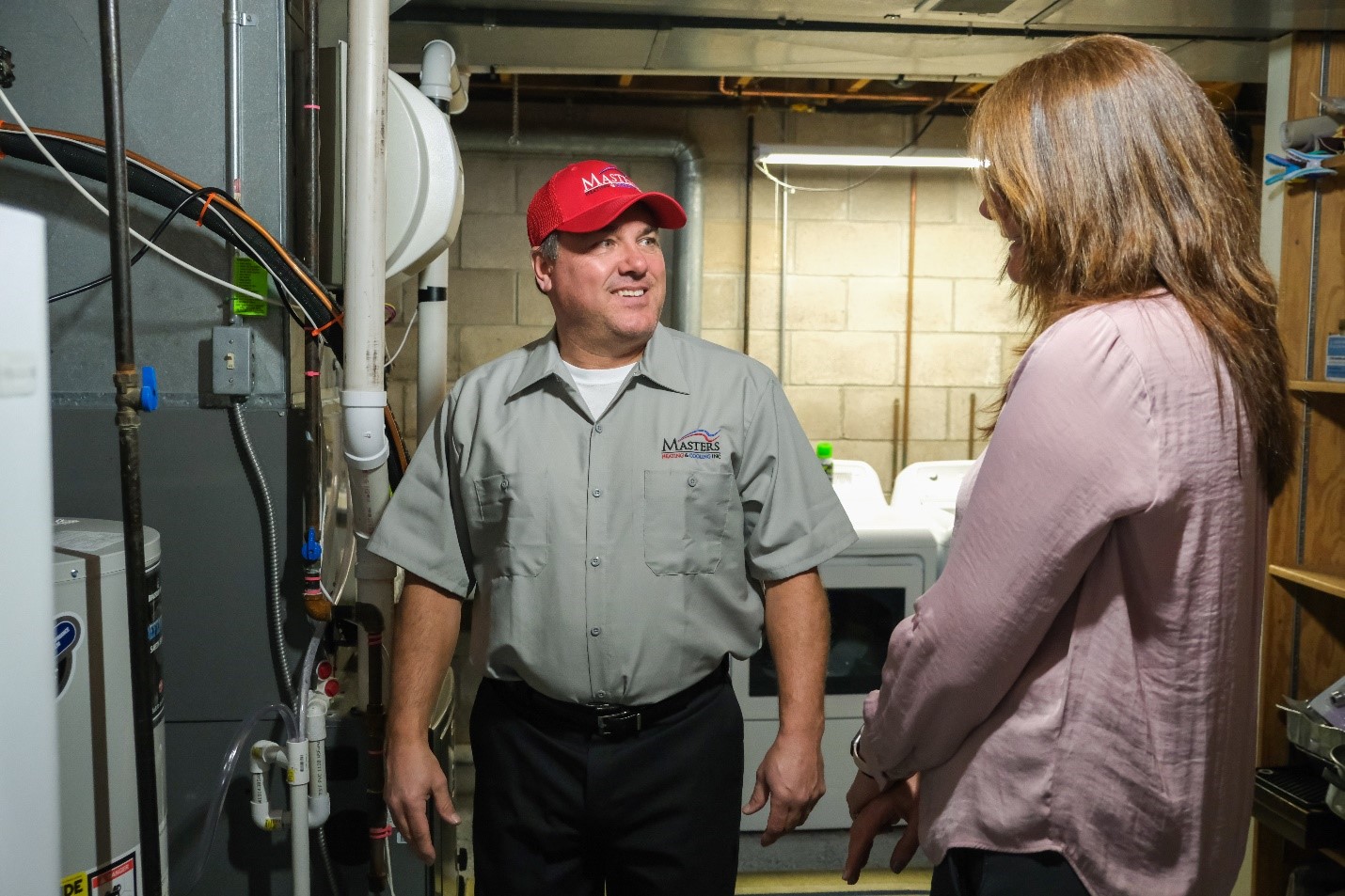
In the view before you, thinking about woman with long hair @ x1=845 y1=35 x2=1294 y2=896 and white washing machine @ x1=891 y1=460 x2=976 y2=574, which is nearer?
woman with long hair @ x1=845 y1=35 x2=1294 y2=896

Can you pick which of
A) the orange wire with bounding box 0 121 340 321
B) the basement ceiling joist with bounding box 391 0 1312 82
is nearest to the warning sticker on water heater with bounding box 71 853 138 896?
the orange wire with bounding box 0 121 340 321

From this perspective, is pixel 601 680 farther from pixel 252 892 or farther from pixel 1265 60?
pixel 1265 60

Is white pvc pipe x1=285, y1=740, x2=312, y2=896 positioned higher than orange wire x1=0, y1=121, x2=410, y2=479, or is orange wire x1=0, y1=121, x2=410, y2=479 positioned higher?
orange wire x1=0, y1=121, x2=410, y2=479

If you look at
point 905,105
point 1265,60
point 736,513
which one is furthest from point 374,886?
point 905,105

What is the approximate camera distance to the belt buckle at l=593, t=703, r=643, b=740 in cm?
156

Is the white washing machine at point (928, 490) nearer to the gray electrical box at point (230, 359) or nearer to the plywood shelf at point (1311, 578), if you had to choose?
the plywood shelf at point (1311, 578)

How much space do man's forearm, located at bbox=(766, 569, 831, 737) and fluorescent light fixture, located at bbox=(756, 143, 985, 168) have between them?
2.65 meters

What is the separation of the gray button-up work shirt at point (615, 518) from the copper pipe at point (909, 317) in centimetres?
272

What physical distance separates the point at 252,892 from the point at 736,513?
115 centimetres

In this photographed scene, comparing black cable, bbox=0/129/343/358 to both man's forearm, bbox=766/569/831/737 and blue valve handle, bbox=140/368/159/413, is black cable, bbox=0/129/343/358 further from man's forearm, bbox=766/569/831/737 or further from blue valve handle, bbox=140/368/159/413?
man's forearm, bbox=766/569/831/737

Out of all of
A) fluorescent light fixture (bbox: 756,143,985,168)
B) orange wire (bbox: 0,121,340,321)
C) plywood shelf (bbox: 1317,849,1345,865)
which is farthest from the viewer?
fluorescent light fixture (bbox: 756,143,985,168)

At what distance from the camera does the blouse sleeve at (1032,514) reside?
0.87 metres

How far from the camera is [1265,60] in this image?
2.70 m

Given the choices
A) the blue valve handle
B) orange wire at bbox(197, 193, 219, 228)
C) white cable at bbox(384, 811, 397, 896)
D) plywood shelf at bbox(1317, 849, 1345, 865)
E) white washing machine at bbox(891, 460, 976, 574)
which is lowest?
plywood shelf at bbox(1317, 849, 1345, 865)
